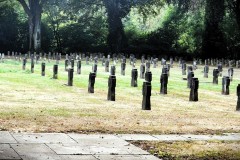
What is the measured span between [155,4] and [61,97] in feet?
139

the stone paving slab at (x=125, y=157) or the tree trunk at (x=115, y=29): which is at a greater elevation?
the tree trunk at (x=115, y=29)

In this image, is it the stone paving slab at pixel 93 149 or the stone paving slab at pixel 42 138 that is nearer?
the stone paving slab at pixel 93 149

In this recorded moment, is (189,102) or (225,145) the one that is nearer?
(225,145)

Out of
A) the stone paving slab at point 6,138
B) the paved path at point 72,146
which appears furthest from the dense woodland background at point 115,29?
the stone paving slab at point 6,138

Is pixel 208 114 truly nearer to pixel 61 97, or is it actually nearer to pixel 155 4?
pixel 61 97

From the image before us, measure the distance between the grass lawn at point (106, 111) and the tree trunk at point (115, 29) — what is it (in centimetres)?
3583

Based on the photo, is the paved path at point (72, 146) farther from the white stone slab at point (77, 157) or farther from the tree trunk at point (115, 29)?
the tree trunk at point (115, 29)

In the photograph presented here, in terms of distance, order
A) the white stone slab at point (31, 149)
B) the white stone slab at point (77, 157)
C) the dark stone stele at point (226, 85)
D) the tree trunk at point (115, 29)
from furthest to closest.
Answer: the tree trunk at point (115, 29)
the dark stone stele at point (226, 85)
the white stone slab at point (31, 149)
the white stone slab at point (77, 157)

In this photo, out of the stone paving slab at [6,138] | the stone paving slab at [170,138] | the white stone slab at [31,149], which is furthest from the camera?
the stone paving slab at [170,138]

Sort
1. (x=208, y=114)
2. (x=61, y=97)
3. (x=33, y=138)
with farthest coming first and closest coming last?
(x=61, y=97)
(x=208, y=114)
(x=33, y=138)

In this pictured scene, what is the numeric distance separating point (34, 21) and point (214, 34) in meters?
19.4

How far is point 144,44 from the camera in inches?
2276

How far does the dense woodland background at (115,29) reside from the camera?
171 ft

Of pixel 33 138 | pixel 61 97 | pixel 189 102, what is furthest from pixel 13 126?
pixel 189 102
